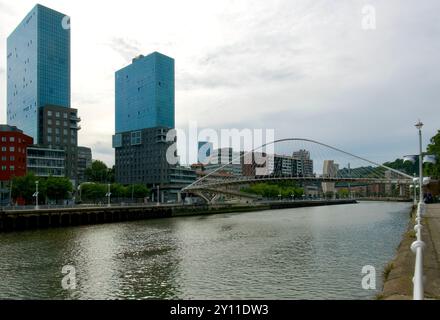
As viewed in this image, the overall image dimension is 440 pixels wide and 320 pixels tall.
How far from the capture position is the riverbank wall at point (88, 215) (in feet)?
156

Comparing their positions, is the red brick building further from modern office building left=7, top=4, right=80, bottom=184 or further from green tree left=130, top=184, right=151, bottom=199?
green tree left=130, top=184, right=151, bottom=199

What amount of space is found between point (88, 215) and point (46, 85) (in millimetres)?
75314

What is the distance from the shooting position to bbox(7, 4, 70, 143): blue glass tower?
389 feet

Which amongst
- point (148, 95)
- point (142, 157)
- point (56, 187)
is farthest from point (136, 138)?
point (56, 187)

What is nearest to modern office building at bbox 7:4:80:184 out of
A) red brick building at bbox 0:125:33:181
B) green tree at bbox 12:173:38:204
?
red brick building at bbox 0:125:33:181

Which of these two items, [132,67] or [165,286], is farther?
[132,67]

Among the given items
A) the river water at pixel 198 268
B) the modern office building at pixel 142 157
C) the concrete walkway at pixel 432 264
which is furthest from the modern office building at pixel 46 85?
the concrete walkway at pixel 432 264

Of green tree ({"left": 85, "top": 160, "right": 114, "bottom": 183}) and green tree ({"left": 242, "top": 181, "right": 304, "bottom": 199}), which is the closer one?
A: green tree ({"left": 85, "top": 160, "right": 114, "bottom": 183})

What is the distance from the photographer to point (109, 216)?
63594mm

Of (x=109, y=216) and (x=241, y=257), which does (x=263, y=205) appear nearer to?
(x=109, y=216)

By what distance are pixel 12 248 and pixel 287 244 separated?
21.0m

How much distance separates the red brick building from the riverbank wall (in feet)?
125

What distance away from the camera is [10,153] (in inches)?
3610
